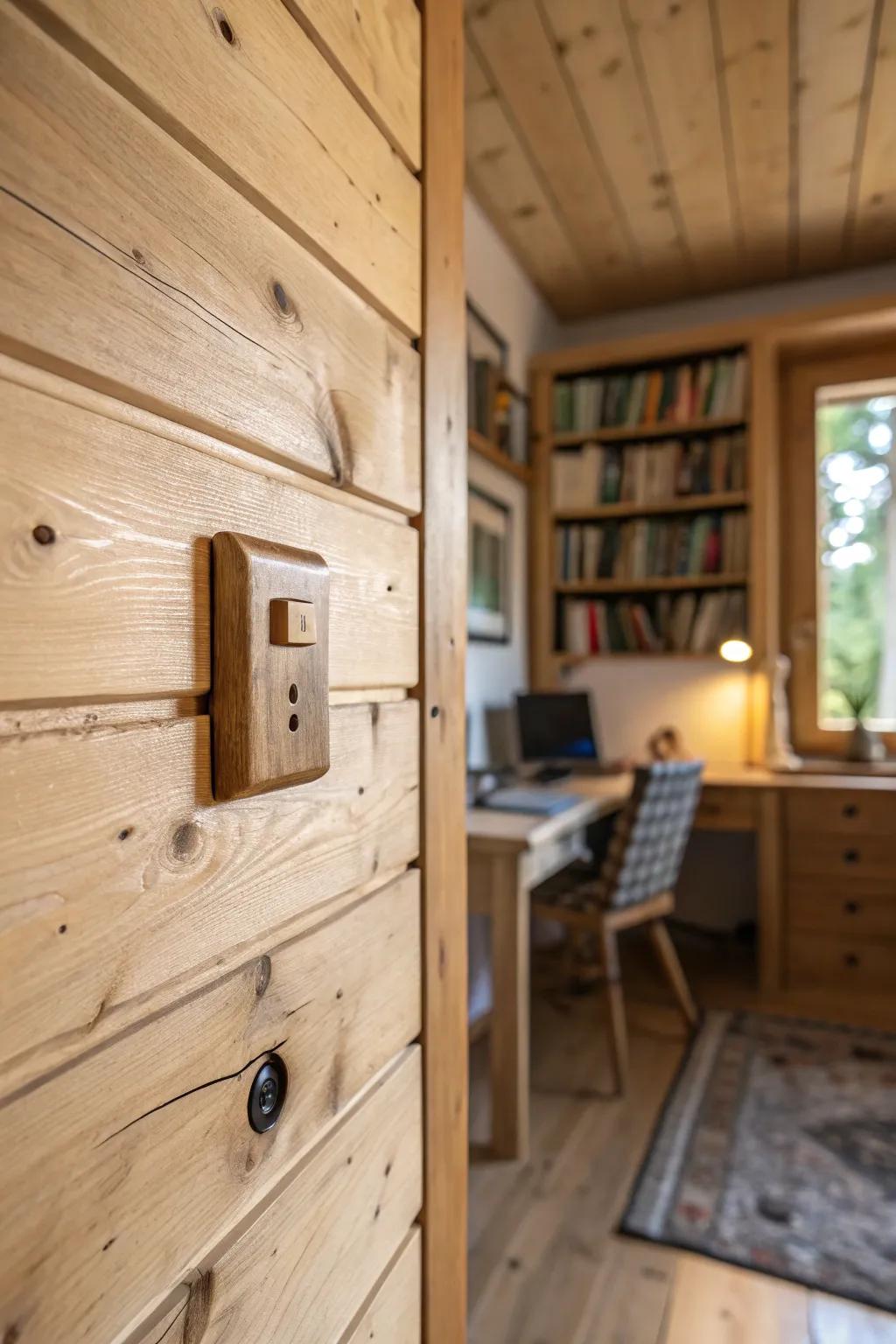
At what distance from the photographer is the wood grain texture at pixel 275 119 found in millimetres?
418

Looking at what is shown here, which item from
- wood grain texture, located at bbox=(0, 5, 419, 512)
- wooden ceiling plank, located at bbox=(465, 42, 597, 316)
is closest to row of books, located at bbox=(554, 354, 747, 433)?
wooden ceiling plank, located at bbox=(465, 42, 597, 316)

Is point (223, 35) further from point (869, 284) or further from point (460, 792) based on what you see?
point (869, 284)

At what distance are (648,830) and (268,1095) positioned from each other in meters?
1.89

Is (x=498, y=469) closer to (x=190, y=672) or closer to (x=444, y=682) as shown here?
(x=444, y=682)

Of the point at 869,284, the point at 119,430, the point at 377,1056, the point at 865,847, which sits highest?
the point at 869,284

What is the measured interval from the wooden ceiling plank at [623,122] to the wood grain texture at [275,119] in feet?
5.66

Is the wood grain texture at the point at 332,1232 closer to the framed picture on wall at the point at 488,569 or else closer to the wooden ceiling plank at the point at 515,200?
the framed picture on wall at the point at 488,569

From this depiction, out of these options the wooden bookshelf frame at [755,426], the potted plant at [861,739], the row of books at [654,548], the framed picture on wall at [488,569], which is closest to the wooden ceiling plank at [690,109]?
the wooden bookshelf frame at [755,426]

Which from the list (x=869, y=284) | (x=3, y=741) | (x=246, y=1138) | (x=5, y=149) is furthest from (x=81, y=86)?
(x=869, y=284)

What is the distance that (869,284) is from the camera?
320 cm

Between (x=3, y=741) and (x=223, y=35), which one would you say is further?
(x=223, y=35)

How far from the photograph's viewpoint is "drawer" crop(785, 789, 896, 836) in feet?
8.75

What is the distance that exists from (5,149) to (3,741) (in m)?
0.25

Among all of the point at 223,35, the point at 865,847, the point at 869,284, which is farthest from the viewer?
the point at 869,284
